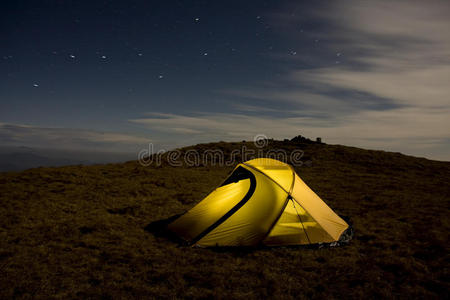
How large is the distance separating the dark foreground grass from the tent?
0.34m

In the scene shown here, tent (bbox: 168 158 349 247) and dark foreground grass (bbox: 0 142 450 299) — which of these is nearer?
dark foreground grass (bbox: 0 142 450 299)

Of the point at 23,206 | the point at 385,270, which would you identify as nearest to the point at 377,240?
the point at 385,270

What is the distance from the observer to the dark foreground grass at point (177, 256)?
5.13 m

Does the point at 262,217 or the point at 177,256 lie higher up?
the point at 262,217

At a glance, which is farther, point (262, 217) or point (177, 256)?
point (262, 217)

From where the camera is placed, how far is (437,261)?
21.1 feet

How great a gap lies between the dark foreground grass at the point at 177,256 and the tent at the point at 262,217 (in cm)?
34

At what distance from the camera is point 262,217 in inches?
286

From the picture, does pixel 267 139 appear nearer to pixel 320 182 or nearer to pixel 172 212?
pixel 320 182

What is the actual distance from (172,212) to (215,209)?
3.50m

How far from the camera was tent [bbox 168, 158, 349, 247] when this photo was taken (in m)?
7.11

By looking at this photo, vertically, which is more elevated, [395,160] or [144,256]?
[395,160]

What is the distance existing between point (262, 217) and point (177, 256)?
2.54 meters

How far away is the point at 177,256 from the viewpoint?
6.54 metres
